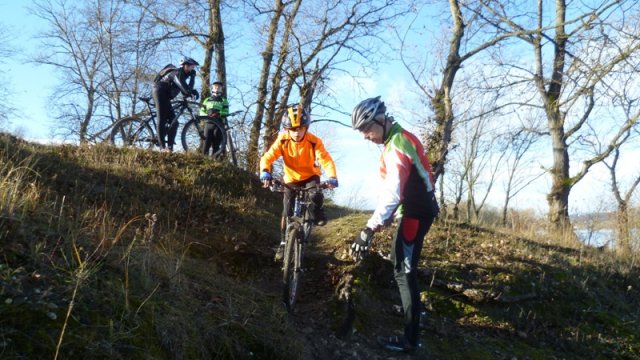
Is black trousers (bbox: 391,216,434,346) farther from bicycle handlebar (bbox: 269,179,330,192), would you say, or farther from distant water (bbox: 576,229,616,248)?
distant water (bbox: 576,229,616,248)

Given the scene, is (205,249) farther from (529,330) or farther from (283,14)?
(283,14)

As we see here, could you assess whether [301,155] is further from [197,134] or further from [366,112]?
[197,134]

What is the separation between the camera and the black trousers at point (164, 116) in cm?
941

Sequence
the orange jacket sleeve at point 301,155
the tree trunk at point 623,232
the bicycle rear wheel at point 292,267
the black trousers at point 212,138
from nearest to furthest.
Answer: the bicycle rear wheel at point 292,267
the orange jacket sleeve at point 301,155
the black trousers at point 212,138
the tree trunk at point 623,232

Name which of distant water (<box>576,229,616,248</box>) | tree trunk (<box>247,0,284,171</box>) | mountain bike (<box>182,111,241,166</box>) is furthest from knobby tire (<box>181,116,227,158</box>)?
distant water (<box>576,229,616,248</box>)

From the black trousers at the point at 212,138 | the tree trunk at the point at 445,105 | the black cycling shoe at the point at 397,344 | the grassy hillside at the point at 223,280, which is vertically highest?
the tree trunk at the point at 445,105

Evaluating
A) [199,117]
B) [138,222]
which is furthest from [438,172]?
[138,222]

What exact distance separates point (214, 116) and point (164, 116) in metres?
1.01

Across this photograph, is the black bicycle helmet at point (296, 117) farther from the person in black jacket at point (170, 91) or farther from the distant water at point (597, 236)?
the distant water at point (597, 236)

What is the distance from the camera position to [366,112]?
4438 millimetres

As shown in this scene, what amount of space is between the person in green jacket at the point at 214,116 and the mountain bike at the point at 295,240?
16.4ft

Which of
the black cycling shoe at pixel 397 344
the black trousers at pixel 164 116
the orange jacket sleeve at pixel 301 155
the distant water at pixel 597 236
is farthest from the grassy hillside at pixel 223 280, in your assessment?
the distant water at pixel 597 236

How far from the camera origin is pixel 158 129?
9.60m

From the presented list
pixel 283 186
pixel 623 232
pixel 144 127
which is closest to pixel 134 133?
pixel 144 127
